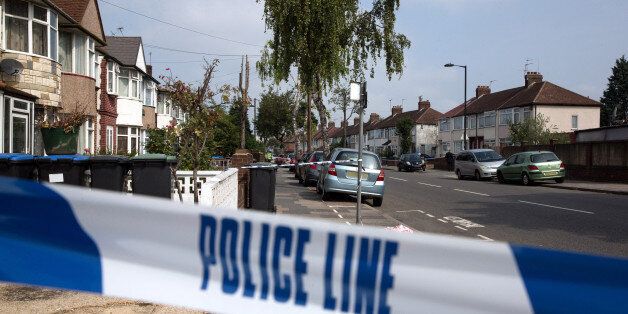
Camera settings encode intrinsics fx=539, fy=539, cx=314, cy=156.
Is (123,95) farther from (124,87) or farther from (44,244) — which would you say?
(44,244)

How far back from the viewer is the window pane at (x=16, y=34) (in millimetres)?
Answer: 16969

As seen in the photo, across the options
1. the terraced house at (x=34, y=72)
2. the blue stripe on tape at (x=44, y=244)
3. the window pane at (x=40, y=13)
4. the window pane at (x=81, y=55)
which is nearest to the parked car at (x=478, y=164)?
the terraced house at (x=34, y=72)

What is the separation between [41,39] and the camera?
59.1ft

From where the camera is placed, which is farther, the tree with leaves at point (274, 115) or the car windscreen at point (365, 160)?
the tree with leaves at point (274, 115)

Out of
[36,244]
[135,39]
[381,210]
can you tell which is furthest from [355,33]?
[36,244]

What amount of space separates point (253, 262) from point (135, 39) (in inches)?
1484

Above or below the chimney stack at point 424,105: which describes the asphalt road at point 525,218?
below

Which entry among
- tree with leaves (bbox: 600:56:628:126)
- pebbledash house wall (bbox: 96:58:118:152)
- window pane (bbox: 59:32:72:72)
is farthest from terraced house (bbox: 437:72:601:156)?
window pane (bbox: 59:32:72:72)

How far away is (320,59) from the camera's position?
2366 centimetres

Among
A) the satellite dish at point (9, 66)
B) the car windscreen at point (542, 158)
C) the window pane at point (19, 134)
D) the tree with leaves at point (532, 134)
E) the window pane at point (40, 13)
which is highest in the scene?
the window pane at point (40, 13)

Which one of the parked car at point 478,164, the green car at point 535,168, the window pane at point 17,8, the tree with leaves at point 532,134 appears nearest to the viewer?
the window pane at point 17,8

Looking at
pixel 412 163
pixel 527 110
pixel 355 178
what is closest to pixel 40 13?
pixel 355 178

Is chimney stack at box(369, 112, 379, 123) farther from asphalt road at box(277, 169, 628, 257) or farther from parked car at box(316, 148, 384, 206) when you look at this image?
parked car at box(316, 148, 384, 206)

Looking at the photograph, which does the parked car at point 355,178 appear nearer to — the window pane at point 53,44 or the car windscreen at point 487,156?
the window pane at point 53,44
